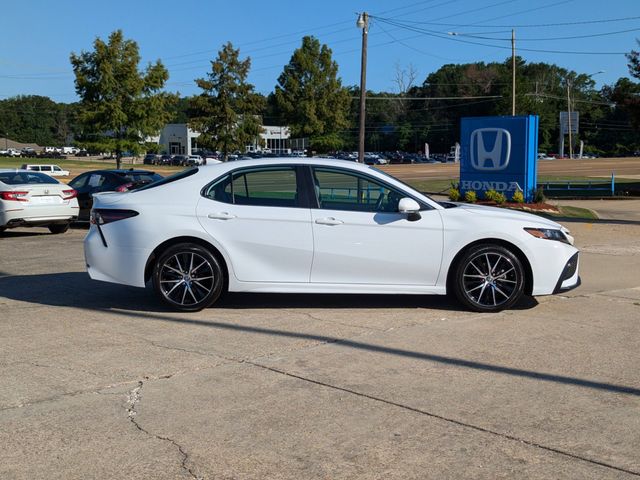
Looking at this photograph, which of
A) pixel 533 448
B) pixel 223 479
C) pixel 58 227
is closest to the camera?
pixel 223 479

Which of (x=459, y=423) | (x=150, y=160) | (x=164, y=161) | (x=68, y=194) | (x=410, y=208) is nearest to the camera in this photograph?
(x=459, y=423)

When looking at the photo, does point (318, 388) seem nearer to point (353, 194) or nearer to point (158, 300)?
point (353, 194)

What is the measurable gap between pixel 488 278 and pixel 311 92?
61.6m

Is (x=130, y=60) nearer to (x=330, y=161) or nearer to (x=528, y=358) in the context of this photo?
(x=330, y=161)

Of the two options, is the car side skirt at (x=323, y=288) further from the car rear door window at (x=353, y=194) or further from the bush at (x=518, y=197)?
the bush at (x=518, y=197)

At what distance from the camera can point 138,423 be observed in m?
4.59

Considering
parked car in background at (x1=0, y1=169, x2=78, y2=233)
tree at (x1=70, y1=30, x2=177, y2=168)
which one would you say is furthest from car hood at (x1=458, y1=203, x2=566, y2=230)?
tree at (x1=70, y1=30, x2=177, y2=168)

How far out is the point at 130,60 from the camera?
31344 mm

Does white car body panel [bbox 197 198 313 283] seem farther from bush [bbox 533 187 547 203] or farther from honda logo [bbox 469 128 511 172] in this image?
bush [bbox 533 187 547 203]

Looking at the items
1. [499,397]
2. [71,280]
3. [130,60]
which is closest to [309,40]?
[130,60]

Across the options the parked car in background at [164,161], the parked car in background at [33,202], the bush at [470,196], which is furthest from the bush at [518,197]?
the parked car in background at [164,161]

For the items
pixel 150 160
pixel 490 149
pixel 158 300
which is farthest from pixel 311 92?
pixel 158 300

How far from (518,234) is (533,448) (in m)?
3.65

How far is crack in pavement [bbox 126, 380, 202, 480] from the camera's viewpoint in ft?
12.9
